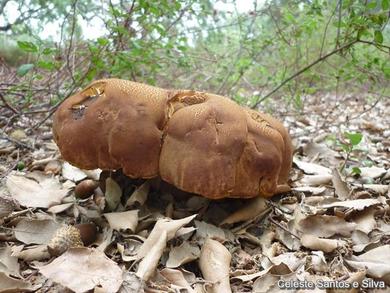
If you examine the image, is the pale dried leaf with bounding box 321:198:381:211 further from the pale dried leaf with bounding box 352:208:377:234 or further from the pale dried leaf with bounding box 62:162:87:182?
the pale dried leaf with bounding box 62:162:87:182

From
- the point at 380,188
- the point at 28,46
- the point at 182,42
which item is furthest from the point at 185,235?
the point at 182,42

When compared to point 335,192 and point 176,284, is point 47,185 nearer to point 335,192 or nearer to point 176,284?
point 176,284

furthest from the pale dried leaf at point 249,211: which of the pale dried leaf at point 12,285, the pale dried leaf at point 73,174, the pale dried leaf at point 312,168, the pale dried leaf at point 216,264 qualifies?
the pale dried leaf at point 73,174

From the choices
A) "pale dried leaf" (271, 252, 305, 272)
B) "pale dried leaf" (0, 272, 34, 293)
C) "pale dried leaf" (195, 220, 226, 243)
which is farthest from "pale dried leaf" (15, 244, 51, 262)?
"pale dried leaf" (271, 252, 305, 272)

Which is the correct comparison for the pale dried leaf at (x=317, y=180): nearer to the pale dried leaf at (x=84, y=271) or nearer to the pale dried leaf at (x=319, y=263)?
the pale dried leaf at (x=319, y=263)

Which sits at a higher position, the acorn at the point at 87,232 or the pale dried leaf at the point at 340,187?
the acorn at the point at 87,232

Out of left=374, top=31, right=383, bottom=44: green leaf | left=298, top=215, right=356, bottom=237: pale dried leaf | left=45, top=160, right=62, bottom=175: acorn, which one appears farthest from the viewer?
left=45, top=160, right=62, bottom=175: acorn
